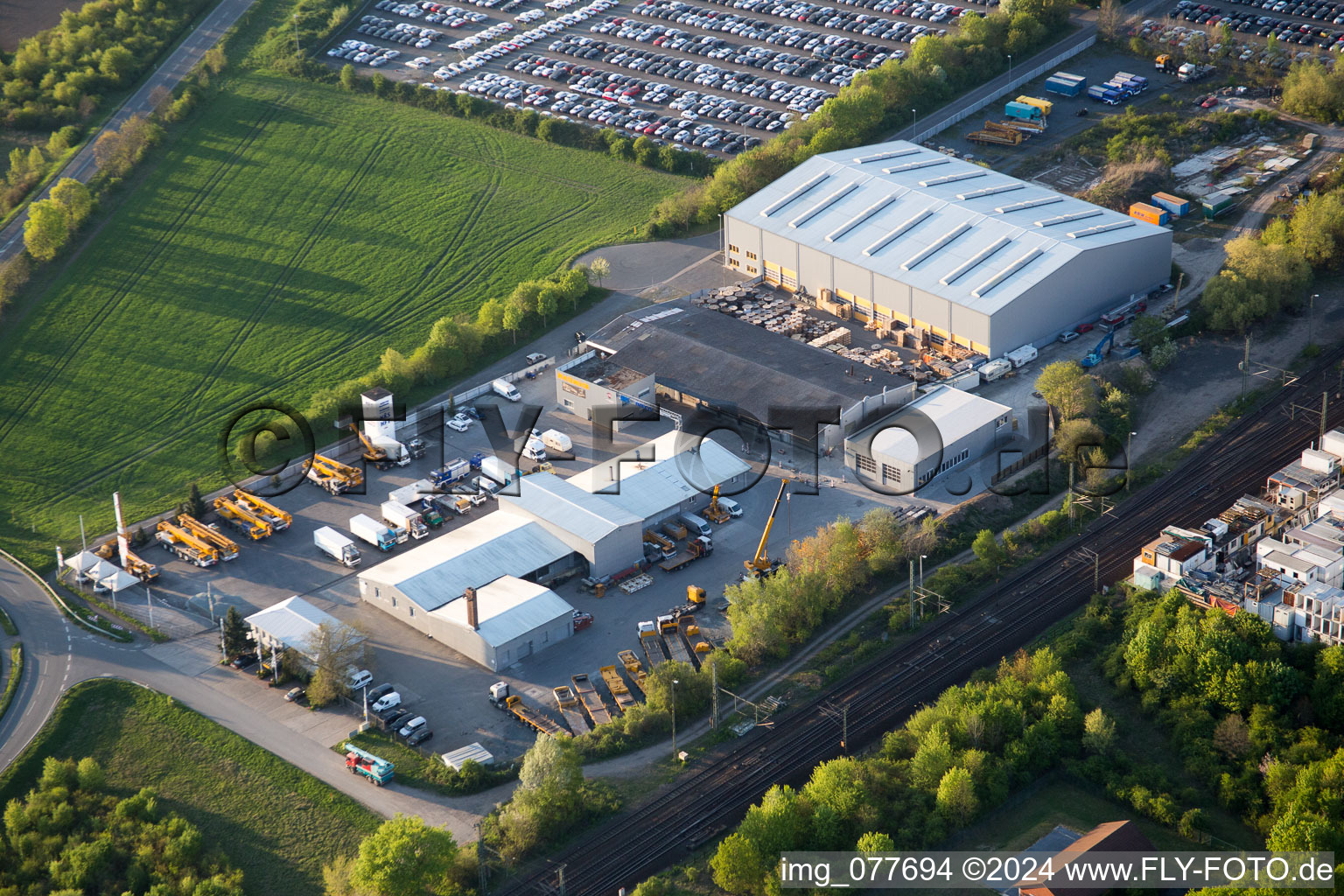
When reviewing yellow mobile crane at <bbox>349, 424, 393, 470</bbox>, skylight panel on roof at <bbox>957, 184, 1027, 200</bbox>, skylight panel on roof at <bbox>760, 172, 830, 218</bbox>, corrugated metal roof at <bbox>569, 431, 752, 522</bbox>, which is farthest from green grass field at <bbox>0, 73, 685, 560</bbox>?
skylight panel on roof at <bbox>957, 184, 1027, 200</bbox>

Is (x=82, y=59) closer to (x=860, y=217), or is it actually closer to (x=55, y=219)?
(x=55, y=219)

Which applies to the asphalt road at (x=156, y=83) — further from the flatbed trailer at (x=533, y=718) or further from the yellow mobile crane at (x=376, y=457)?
the flatbed trailer at (x=533, y=718)

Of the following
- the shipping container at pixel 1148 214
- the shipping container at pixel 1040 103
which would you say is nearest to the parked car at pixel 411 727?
the shipping container at pixel 1148 214

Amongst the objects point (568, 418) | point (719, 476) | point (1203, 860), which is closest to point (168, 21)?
point (568, 418)

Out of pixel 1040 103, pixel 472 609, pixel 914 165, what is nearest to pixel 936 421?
pixel 914 165

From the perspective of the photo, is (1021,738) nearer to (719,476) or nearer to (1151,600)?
(1151,600)

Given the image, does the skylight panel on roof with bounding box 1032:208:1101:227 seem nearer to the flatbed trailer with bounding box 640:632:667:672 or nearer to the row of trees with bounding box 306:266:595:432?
the row of trees with bounding box 306:266:595:432
